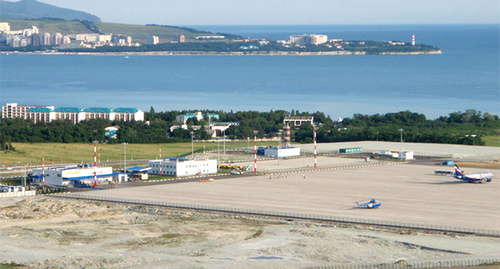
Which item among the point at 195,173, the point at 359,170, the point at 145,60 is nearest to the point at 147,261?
the point at 195,173

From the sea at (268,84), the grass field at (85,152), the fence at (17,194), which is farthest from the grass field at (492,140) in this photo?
the fence at (17,194)

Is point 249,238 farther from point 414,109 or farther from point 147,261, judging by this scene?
point 414,109

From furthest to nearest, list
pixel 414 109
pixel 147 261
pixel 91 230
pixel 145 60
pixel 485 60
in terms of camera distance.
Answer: pixel 145 60 < pixel 485 60 < pixel 414 109 < pixel 91 230 < pixel 147 261

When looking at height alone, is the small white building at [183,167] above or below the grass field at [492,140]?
below

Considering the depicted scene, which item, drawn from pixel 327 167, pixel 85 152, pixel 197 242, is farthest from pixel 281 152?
pixel 197 242

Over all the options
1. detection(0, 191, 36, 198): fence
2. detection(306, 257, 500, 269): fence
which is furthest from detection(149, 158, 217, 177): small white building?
detection(306, 257, 500, 269): fence

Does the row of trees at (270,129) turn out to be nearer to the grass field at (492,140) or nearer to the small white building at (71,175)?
the grass field at (492,140)

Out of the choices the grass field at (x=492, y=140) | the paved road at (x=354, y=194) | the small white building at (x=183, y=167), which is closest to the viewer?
the paved road at (x=354, y=194)

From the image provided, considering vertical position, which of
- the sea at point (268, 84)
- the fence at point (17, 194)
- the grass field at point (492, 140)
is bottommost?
the fence at point (17, 194)
